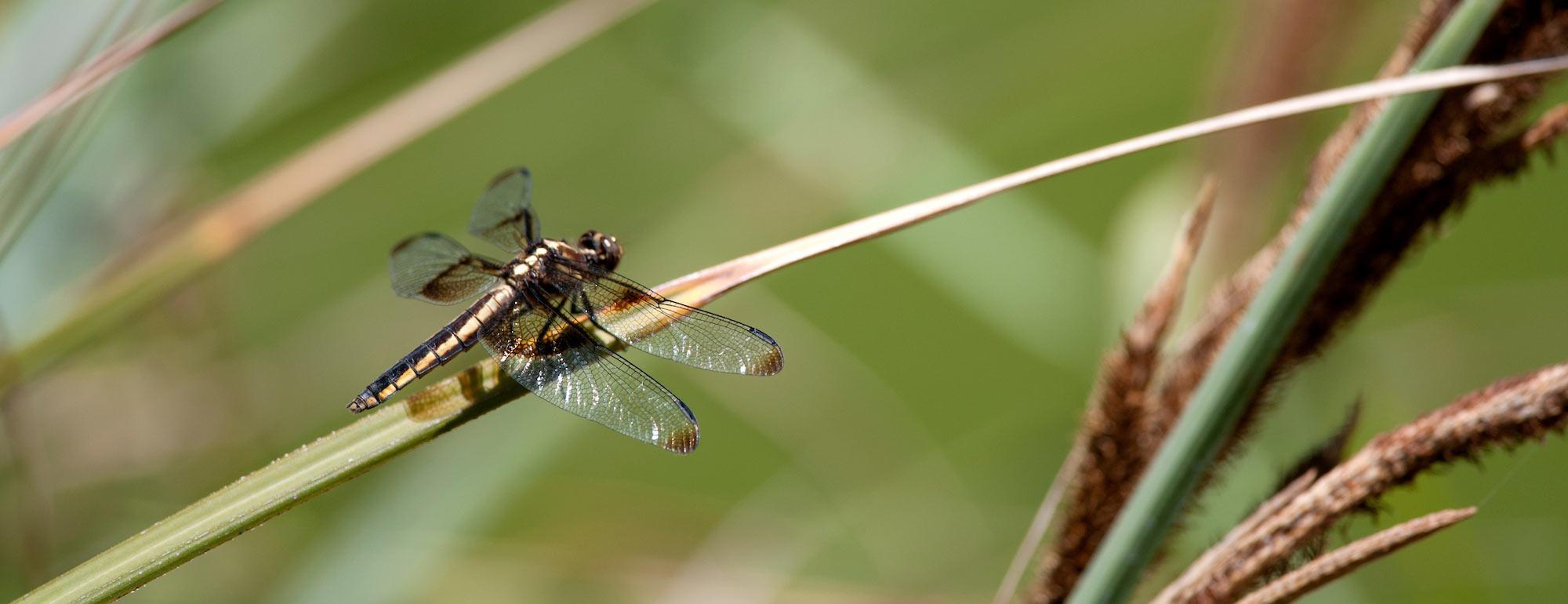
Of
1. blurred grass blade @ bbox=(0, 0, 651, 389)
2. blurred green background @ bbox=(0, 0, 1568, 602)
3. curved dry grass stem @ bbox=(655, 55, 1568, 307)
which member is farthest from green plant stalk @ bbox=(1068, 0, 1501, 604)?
blurred grass blade @ bbox=(0, 0, 651, 389)

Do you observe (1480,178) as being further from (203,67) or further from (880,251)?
(880,251)

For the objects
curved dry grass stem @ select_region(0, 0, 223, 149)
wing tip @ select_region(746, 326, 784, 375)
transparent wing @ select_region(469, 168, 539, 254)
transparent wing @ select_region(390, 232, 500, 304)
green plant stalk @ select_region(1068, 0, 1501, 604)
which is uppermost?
transparent wing @ select_region(469, 168, 539, 254)

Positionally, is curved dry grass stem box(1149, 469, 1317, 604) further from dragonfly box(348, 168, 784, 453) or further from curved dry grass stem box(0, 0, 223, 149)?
curved dry grass stem box(0, 0, 223, 149)

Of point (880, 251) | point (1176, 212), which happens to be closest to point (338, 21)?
point (1176, 212)

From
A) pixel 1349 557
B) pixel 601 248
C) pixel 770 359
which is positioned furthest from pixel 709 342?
pixel 1349 557

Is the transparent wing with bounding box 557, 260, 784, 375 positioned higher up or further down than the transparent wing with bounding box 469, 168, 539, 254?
further down

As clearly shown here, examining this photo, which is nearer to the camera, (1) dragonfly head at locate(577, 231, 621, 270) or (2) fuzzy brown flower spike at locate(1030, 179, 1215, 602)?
(2) fuzzy brown flower spike at locate(1030, 179, 1215, 602)
